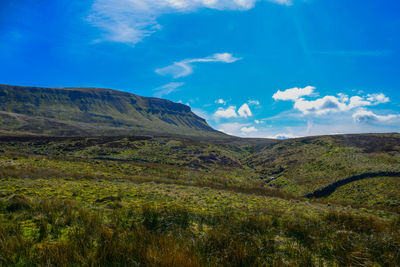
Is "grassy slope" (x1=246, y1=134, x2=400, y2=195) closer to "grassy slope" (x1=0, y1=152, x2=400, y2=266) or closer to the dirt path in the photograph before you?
the dirt path

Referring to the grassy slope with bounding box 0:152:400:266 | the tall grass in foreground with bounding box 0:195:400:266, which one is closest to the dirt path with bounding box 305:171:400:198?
the grassy slope with bounding box 0:152:400:266

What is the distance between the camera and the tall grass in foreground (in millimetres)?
2859

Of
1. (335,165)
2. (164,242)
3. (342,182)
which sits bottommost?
(342,182)

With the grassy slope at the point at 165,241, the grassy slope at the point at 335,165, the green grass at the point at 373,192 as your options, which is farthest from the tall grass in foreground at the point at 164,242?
the grassy slope at the point at 335,165

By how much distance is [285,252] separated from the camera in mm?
4078

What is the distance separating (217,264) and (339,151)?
166 ft

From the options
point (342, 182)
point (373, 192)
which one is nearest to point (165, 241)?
point (373, 192)

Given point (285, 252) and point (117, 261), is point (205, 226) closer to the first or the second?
point (285, 252)

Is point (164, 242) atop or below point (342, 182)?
atop

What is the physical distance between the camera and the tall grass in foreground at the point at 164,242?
2.86 meters

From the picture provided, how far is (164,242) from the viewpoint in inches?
134

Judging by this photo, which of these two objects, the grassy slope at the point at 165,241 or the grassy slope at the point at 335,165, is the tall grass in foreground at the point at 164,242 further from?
the grassy slope at the point at 335,165

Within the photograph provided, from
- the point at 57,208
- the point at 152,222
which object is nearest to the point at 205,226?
the point at 152,222

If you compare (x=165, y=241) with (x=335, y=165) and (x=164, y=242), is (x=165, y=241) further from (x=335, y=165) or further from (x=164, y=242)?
(x=335, y=165)
